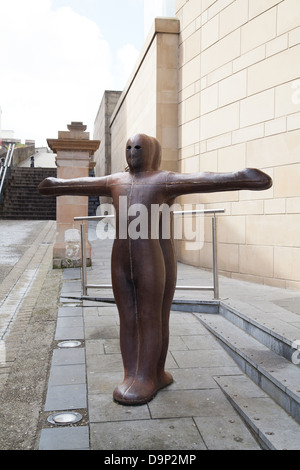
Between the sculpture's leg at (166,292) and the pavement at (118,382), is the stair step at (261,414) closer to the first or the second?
the pavement at (118,382)

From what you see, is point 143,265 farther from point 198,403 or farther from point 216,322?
point 216,322

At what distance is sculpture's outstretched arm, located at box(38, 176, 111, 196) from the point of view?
317 cm

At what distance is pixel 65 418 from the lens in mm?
2650

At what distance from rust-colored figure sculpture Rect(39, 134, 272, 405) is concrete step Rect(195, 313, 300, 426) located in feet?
2.36

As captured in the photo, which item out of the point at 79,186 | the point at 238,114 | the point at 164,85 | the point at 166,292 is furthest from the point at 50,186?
the point at 164,85

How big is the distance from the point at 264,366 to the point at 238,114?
4.54 metres

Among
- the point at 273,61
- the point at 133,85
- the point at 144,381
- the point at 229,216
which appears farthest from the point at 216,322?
the point at 133,85

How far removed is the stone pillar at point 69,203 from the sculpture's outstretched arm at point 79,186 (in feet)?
16.2

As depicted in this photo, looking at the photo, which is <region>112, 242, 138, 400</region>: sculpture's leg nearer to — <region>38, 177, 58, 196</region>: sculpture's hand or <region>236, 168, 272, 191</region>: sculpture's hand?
<region>38, 177, 58, 196</region>: sculpture's hand

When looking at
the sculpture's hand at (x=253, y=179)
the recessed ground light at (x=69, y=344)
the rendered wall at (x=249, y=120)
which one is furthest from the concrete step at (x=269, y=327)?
the rendered wall at (x=249, y=120)

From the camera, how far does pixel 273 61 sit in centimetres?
610

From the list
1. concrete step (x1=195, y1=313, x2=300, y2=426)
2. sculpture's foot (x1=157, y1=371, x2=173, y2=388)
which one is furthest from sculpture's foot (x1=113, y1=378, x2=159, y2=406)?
concrete step (x1=195, y1=313, x2=300, y2=426)

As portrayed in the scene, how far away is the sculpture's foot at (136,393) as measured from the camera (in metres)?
2.82

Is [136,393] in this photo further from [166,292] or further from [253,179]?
[253,179]
